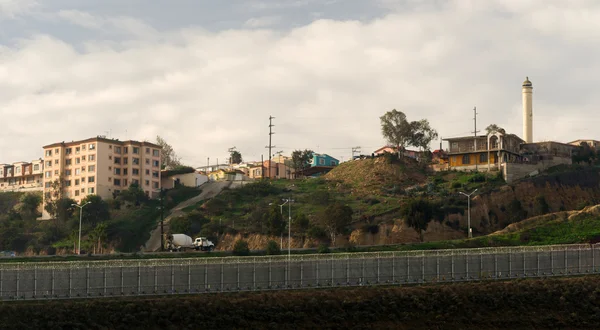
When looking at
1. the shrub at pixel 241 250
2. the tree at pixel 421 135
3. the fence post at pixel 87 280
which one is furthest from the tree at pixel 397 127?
the fence post at pixel 87 280

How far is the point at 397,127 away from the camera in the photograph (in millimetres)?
145625

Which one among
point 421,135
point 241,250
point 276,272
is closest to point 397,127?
point 421,135

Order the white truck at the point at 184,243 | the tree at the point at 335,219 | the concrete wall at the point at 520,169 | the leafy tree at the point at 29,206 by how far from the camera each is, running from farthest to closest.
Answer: the leafy tree at the point at 29,206 → the concrete wall at the point at 520,169 → the tree at the point at 335,219 → the white truck at the point at 184,243

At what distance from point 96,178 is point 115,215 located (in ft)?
37.8

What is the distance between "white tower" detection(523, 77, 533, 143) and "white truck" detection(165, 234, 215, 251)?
66.0 meters

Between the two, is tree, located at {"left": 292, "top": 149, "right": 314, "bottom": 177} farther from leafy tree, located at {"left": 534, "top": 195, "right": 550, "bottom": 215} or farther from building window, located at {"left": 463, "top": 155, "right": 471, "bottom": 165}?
leafy tree, located at {"left": 534, "top": 195, "right": 550, "bottom": 215}

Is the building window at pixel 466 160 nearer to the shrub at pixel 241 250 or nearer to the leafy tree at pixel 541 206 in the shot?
the leafy tree at pixel 541 206

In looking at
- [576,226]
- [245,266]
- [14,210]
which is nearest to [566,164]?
[576,226]

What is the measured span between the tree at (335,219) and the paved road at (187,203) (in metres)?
23.7

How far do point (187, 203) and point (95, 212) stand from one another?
18370mm

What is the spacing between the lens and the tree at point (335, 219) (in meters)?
106

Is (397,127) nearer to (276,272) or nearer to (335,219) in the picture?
(335,219)

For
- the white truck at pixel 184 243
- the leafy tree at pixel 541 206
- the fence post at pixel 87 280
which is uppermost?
the leafy tree at pixel 541 206

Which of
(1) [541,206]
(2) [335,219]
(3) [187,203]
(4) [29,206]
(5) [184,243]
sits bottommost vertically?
(5) [184,243]
